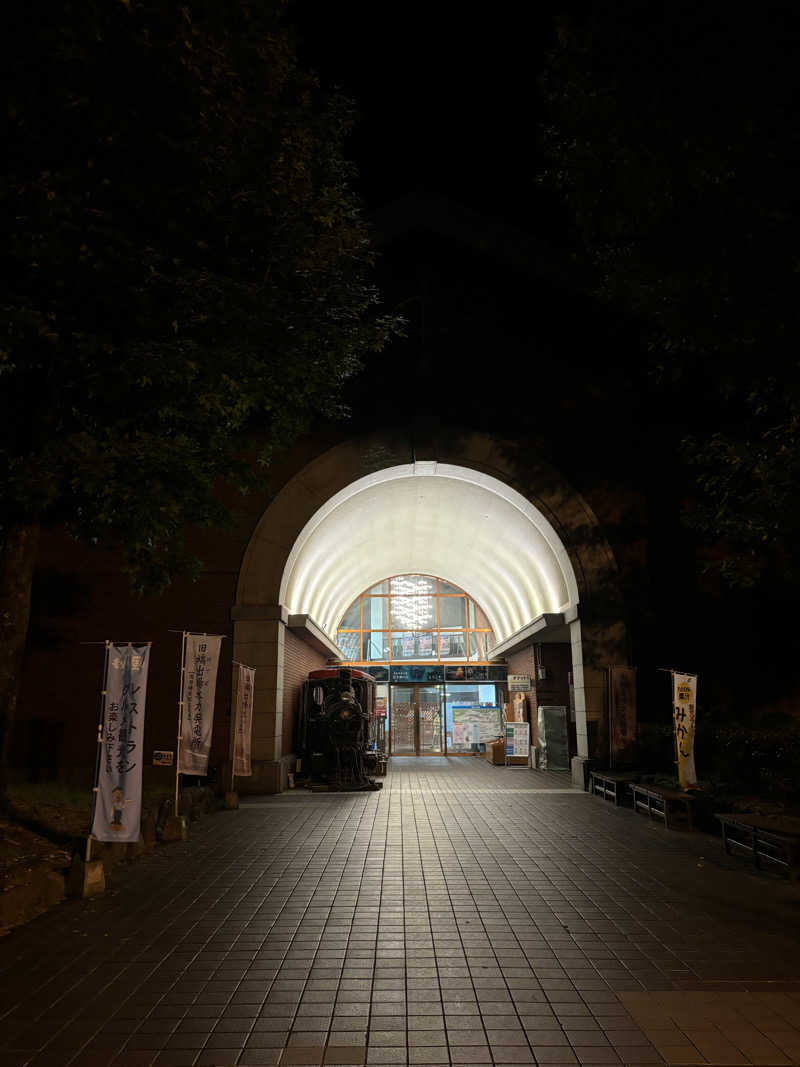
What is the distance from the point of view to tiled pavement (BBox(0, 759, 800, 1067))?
4.10 m

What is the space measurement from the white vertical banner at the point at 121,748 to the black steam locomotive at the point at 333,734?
8.28 m

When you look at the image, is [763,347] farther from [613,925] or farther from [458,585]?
[458,585]

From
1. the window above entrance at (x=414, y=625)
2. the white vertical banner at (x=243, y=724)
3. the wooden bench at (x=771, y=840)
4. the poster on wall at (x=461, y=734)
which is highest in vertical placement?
the window above entrance at (x=414, y=625)

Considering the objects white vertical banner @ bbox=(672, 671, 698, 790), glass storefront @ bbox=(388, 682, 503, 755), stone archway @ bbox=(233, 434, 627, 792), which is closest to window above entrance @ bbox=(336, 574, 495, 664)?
glass storefront @ bbox=(388, 682, 503, 755)

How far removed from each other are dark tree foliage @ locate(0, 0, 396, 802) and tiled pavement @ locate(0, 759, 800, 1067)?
3722 millimetres

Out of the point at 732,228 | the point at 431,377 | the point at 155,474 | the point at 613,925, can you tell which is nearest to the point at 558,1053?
the point at 613,925

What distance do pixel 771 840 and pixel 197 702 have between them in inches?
336

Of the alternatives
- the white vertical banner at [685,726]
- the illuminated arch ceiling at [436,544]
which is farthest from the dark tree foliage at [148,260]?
the white vertical banner at [685,726]

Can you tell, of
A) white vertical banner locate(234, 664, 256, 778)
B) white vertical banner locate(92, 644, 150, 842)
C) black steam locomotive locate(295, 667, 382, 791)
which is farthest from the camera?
black steam locomotive locate(295, 667, 382, 791)

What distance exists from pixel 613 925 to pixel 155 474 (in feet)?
21.6

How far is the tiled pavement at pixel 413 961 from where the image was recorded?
13.4 ft

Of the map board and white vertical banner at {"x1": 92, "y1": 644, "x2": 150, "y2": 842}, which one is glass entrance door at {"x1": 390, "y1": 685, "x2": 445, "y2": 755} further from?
white vertical banner at {"x1": 92, "y1": 644, "x2": 150, "y2": 842}

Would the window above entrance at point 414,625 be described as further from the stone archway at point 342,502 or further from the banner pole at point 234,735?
the banner pole at point 234,735

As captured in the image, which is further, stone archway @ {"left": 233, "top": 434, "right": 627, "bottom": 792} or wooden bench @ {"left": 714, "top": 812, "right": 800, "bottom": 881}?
stone archway @ {"left": 233, "top": 434, "right": 627, "bottom": 792}
